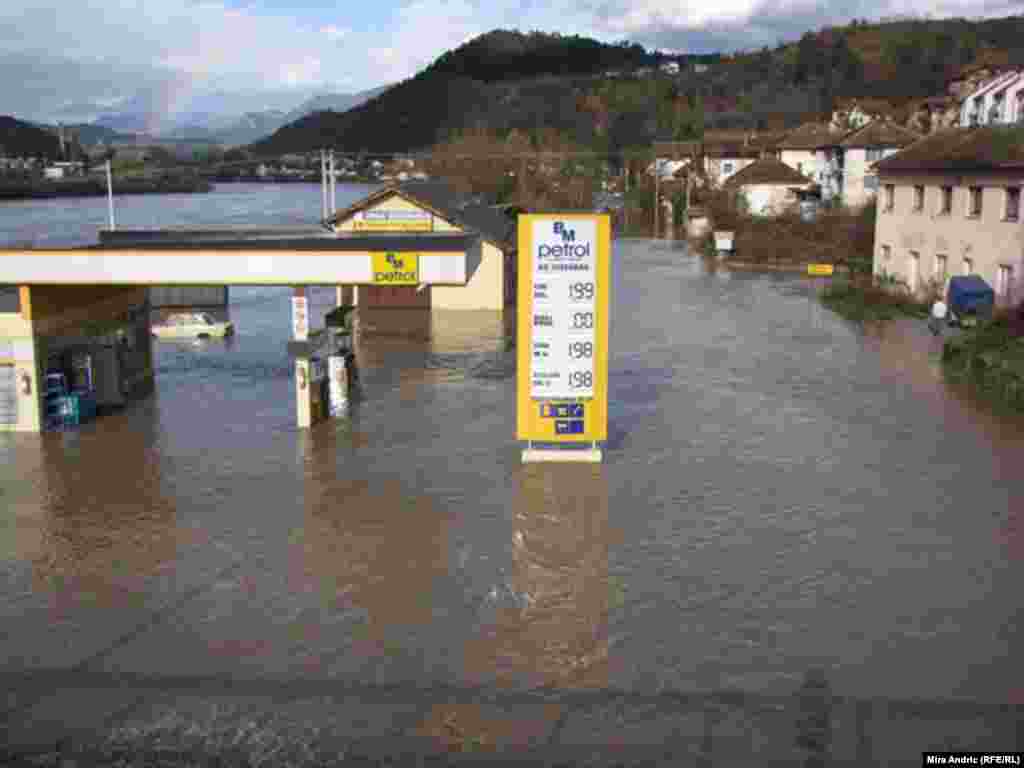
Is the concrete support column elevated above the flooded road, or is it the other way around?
the concrete support column

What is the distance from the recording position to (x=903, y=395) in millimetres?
19922

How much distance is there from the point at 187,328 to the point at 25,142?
387 feet

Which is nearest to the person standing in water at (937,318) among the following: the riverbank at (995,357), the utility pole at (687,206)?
the riverbank at (995,357)

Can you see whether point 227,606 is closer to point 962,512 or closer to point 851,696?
point 851,696

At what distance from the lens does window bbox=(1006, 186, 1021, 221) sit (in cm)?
2633

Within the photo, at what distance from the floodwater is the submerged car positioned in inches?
267

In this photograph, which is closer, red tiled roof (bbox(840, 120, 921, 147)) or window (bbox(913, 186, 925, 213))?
window (bbox(913, 186, 925, 213))

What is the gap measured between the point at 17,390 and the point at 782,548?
13723 millimetres

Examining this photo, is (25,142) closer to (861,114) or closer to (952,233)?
(861,114)

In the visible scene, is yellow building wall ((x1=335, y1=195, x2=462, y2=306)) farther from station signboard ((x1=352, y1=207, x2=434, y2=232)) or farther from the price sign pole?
the price sign pole

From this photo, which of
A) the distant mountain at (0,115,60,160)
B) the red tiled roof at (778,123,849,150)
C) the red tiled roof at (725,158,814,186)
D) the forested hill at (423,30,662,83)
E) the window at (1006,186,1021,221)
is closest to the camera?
the window at (1006,186,1021,221)

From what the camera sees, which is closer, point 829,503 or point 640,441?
point 829,503

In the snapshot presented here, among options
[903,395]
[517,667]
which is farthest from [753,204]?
[517,667]

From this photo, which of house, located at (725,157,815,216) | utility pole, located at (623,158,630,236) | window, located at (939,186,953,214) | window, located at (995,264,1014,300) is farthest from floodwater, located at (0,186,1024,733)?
utility pole, located at (623,158,630,236)
